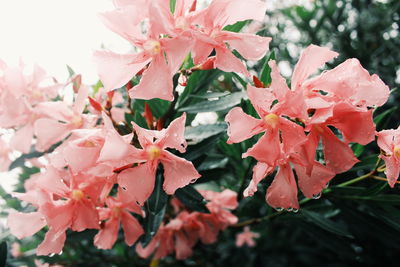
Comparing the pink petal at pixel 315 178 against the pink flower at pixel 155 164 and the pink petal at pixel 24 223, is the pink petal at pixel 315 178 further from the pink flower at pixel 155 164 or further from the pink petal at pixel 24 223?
the pink petal at pixel 24 223

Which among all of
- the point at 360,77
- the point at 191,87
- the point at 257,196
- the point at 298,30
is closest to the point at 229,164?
the point at 257,196

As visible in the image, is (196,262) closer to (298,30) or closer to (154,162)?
(154,162)

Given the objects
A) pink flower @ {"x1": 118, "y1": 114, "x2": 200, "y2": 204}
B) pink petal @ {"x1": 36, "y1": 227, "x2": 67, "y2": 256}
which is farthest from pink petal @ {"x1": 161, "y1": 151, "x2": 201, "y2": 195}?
pink petal @ {"x1": 36, "y1": 227, "x2": 67, "y2": 256}

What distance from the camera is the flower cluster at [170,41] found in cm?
79

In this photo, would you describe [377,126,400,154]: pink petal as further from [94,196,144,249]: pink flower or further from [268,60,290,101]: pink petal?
[94,196,144,249]: pink flower

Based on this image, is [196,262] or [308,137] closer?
[308,137]

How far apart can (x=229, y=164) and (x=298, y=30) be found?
1.58 meters

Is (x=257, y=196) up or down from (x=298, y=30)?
down

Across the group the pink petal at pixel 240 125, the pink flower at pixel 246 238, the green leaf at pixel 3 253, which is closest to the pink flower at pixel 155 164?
the pink petal at pixel 240 125

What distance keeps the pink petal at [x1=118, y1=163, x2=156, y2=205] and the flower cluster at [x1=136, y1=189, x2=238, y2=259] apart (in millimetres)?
590

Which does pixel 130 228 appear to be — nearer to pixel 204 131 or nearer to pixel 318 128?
pixel 204 131

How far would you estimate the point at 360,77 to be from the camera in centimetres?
80

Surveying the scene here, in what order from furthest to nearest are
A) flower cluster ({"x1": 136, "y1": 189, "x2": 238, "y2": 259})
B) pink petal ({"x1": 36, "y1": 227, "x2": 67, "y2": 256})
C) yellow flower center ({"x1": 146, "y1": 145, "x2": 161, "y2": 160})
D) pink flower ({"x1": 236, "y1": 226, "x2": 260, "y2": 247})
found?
1. pink flower ({"x1": 236, "y1": 226, "x2": 260, "y2": 247})
2. flower cluster ({"x1": 136, "y1": 189, "x2": 238, "y2": 259})
3. pink petal ({"x1": 36, "y1": 227, "x2": 67, "y2": 256})
4. yellow flower center ({"x1": 146, "y1": 145, "x2": 161, "y2": 160})

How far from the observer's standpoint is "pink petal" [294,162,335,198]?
84 centimetres
